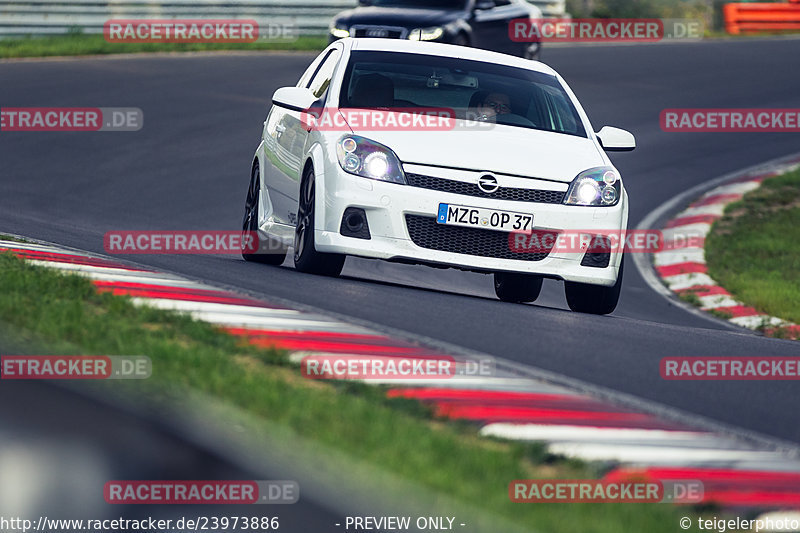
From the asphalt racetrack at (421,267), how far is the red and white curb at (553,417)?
42cm

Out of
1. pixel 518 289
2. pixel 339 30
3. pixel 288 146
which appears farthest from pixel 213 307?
pixel 339 30

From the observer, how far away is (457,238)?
8.45 meters

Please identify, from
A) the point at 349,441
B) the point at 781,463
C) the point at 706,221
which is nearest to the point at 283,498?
the point at 349,441

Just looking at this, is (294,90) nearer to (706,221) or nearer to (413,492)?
(413,492)

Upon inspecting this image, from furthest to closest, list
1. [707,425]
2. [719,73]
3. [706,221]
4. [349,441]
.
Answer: [719,73] → [706,221] → [707,425] → [349,441]

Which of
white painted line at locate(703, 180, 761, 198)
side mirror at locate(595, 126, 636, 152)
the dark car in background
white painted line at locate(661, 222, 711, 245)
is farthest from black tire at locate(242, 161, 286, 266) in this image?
the dark car in background

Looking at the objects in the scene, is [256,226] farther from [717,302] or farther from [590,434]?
[590,434]

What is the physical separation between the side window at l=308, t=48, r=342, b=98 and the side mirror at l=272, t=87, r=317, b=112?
312mm

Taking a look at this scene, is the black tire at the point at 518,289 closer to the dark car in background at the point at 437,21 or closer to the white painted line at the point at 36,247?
the white painted line at the point at 36,247

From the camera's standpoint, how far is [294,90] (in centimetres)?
918

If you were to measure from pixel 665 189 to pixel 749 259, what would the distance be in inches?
124

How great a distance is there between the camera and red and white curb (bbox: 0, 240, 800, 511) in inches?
175

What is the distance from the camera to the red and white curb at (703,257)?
11.5 m

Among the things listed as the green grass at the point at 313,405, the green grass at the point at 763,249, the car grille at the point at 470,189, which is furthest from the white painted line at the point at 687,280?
the green grass at the point at 313,405
